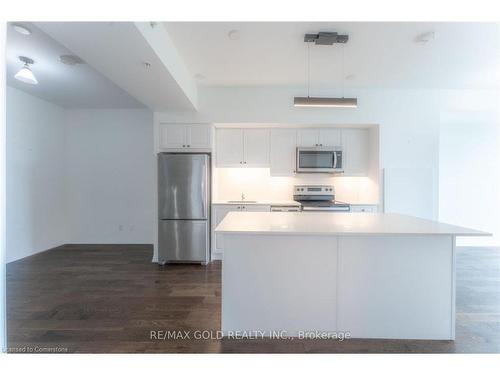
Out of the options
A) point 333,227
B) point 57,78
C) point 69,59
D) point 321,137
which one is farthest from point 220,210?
point 57,78

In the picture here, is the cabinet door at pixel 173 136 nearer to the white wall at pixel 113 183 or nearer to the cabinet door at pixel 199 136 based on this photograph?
Answer: the cabinet door at pixel 199 136

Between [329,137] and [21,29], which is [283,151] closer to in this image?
[329,137]

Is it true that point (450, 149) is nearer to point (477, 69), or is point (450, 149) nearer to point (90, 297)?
point (477, 69)

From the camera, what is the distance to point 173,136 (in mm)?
4121

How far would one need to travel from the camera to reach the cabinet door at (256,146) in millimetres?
4406

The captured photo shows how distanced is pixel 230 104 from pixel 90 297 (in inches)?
124

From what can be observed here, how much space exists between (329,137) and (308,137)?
0.35 m

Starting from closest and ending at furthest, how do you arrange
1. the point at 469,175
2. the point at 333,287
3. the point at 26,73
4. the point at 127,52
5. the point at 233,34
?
the point at 333,287, the point at 127,52, the point at 233,34, the point at 26,73, the point at 469,175

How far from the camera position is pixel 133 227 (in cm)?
512

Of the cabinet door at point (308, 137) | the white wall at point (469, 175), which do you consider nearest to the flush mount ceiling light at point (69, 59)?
the cabinet door at point (308, 137)

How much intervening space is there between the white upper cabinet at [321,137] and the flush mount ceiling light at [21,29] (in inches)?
140

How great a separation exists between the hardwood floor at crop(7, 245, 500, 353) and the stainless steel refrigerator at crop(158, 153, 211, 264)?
0.25 metres

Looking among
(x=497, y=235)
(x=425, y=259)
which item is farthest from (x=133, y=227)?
(x=497, y=235)

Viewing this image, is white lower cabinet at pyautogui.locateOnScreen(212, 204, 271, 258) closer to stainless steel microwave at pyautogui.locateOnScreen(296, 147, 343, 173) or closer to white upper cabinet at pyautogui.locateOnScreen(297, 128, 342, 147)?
stainless steel microwave at pyautogui.locateOnScreen(296, 147, 343, 173)
